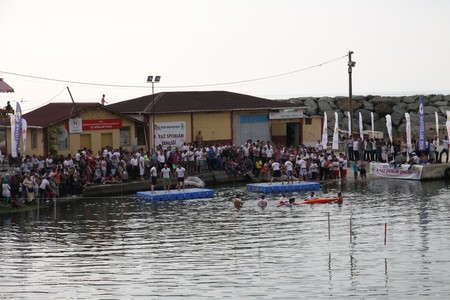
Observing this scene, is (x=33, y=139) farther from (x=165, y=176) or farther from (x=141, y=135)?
(x=165, y=176)

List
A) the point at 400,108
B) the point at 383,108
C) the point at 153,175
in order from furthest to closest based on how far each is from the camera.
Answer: the point at 400,108, the point at 383,108, the point at 153,175

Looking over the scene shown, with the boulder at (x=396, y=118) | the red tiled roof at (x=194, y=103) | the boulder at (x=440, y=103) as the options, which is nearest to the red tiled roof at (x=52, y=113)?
the red tiled roof at (x=194, y=103)

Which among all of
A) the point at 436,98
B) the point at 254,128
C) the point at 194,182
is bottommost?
the point at 194,182

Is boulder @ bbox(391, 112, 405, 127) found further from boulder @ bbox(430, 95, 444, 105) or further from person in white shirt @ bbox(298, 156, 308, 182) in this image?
person in white shirt @ bbox(298, 156, 308, 182)

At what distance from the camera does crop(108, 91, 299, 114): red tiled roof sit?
67.7 meters

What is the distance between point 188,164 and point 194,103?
1146 centimetres

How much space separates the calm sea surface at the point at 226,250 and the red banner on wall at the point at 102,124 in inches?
414

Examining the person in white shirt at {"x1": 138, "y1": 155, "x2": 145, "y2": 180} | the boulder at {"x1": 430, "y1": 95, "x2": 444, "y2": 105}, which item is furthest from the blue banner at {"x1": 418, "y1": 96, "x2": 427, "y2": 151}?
the boulder at {"x1": 430, "y1": 95, "x2": 444, "y2": 105}

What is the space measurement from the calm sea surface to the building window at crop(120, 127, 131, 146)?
1208 centimetres

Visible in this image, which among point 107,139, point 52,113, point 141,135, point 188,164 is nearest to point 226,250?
point 188,164

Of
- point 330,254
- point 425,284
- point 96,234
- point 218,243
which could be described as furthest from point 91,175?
point 425,284

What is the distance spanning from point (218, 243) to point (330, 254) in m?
4.78

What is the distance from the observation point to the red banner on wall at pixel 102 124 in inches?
2446

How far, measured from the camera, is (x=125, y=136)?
212ft
